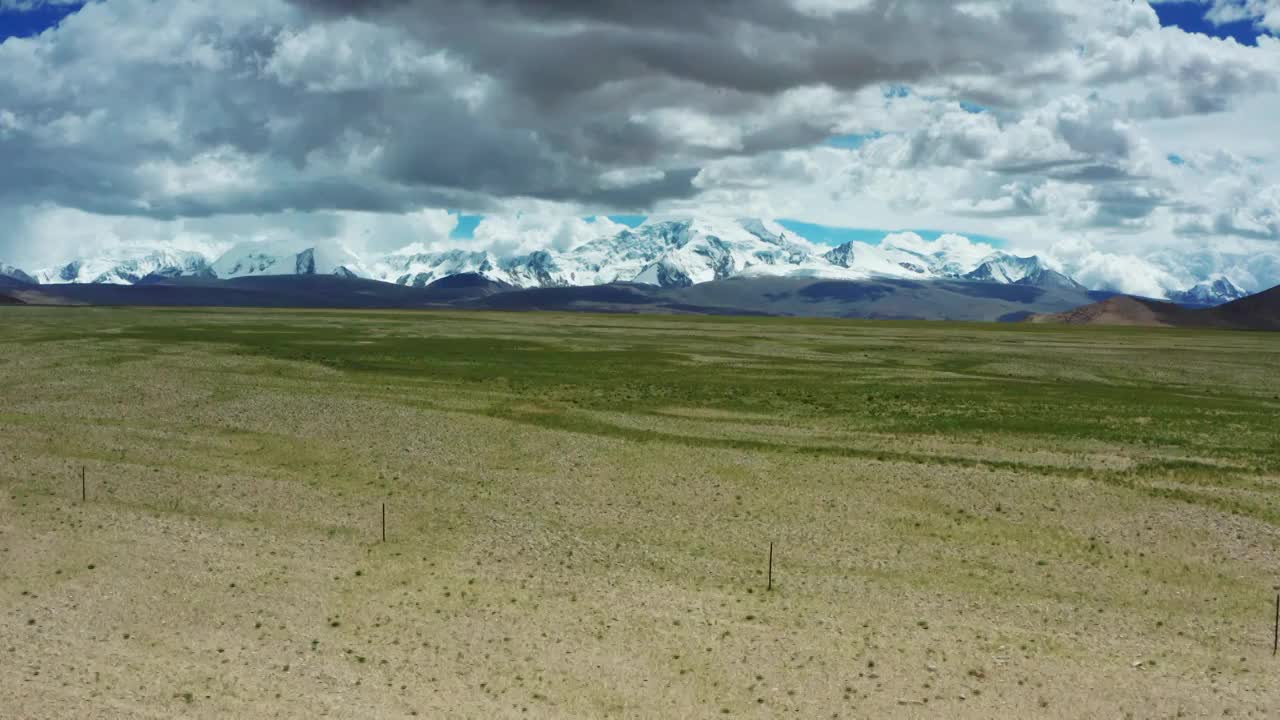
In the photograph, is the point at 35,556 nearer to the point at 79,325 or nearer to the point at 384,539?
the point at 384,539

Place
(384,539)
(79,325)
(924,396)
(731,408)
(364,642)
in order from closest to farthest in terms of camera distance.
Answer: (364,642) < (384,539) < (731,408) < (924,396) < (79,325)

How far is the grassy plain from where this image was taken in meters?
24.0

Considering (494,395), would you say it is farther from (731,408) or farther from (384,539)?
(384,539)

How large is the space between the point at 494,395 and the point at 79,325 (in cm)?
11432

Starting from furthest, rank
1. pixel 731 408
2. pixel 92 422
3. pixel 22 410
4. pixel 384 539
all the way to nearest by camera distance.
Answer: pixel 731 408 → pixel 22 410 → pixel 92 422 → pixel 384 539

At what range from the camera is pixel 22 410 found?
58.0m

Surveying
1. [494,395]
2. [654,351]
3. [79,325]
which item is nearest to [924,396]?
[494,395]

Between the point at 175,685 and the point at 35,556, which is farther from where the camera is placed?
the point at 35,556

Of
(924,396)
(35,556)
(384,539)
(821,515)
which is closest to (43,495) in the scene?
(35,556)

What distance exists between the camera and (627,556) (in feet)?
110

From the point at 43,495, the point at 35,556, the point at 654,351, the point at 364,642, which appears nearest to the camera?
the point at 364,642

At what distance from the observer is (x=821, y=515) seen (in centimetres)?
3878

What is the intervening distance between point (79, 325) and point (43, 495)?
435 feet

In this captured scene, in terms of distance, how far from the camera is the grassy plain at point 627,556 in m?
24.0
